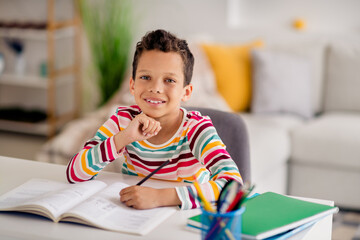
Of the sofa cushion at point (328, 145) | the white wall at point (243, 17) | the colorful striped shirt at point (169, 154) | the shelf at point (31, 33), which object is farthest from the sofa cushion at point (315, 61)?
the colorful striped shirt at point (169, 154)

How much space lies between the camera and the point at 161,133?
149cm

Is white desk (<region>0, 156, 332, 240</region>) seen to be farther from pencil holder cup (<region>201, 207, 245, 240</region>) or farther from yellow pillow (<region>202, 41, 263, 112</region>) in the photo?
yellow pillow (<region>202, 41, 263, 112</region>)

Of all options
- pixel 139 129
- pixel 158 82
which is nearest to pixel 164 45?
pixel 158 82

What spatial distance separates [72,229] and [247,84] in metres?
2.53

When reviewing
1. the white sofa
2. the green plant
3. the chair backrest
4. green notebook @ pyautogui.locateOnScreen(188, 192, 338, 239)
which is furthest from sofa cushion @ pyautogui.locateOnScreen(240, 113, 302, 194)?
green notebook @ pyautogui.locateOnScreen(188, 192, 338, 239)

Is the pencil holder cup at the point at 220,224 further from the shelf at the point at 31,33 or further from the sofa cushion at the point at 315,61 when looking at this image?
the shelf at the point at 31,33

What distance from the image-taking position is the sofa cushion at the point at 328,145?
2.97 meters

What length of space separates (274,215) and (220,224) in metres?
0.22

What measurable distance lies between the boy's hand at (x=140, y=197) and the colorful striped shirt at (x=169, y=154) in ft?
0.46

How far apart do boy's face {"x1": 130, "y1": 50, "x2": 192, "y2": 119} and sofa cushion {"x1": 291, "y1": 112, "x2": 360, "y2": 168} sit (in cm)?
175

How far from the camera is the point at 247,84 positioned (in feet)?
11.6

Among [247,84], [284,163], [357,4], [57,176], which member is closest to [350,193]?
[284,163]

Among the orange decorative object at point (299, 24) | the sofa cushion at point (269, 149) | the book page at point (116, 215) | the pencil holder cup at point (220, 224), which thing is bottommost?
the sofa cushion at point (269, 149)

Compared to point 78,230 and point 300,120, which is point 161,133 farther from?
point 300,120
